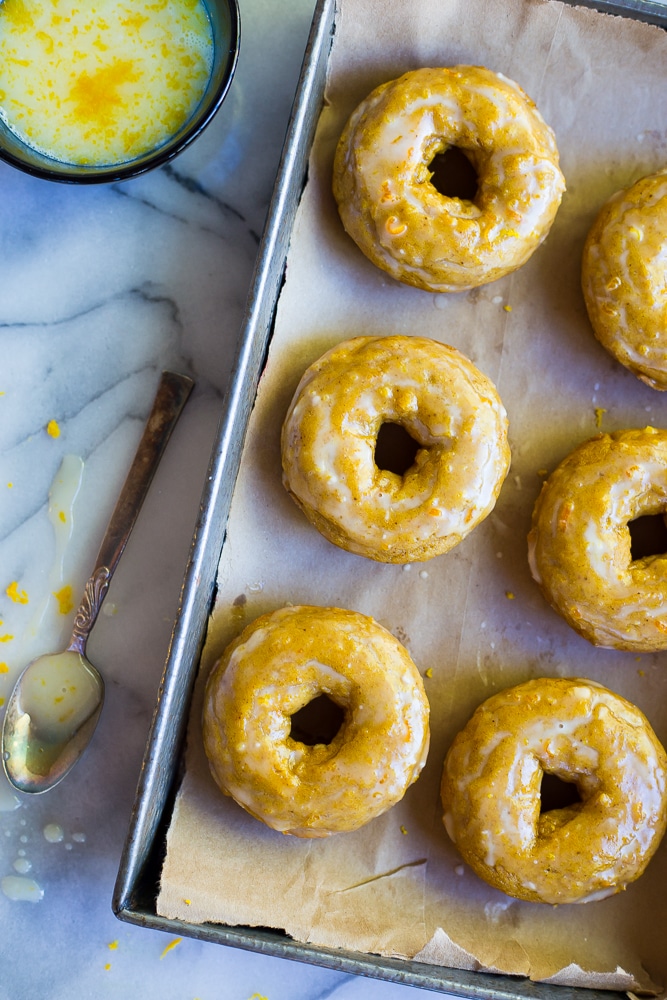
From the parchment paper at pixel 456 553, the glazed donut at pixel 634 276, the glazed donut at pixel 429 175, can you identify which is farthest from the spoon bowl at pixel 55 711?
the glazed donut at pixel 634 276

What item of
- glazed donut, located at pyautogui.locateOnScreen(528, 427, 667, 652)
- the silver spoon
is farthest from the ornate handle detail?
glazed donut, located at pyautogui.locateOnScreen(528, 427, 667, 652)

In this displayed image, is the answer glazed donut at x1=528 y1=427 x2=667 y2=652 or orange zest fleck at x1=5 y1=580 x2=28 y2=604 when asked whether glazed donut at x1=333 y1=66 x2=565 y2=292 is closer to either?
glazed donut at x1=528 y1=427 x2=667 y2=652

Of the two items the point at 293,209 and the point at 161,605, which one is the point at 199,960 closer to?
the point at 161,605

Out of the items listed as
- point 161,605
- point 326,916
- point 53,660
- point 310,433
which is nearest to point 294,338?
point 310,433

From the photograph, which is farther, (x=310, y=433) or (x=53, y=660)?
(x=53, y=660)

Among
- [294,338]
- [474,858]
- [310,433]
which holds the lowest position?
[474,858]
